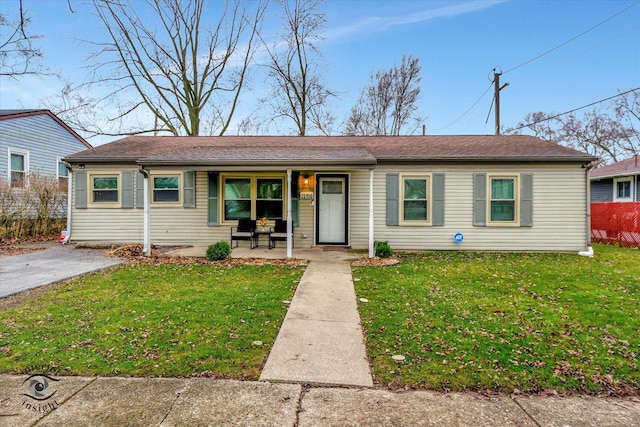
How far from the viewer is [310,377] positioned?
2709mm

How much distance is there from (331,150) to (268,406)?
7938 mm

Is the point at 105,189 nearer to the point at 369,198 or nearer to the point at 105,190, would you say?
the point at 105,190

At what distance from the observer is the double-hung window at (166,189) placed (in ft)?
32.1

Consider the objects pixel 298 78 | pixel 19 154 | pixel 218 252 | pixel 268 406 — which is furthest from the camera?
pixel 298 78

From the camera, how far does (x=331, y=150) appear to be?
9.52 metres

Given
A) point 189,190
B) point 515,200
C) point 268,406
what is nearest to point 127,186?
point 189,190

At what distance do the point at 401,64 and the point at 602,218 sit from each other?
47.0ft

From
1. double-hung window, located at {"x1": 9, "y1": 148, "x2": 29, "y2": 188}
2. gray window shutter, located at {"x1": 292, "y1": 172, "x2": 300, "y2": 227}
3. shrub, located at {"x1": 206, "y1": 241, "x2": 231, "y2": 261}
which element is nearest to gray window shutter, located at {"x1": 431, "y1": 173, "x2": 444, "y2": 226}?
gray window shutter, located at {"x1": 292, "y1": 172, "x2": 300, "y2": 227}

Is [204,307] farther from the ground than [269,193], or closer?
closer

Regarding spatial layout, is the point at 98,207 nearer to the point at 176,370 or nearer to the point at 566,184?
the point at 176,370

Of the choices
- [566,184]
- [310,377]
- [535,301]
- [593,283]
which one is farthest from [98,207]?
[566,184]

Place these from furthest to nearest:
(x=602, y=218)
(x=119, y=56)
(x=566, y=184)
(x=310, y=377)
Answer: (x=119, y=56) < (x=602, y=218) < (x=566, y=184) < (x=310, y=377)

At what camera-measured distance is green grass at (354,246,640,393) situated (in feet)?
8.95

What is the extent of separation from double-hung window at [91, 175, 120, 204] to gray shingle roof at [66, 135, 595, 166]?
0.57m
